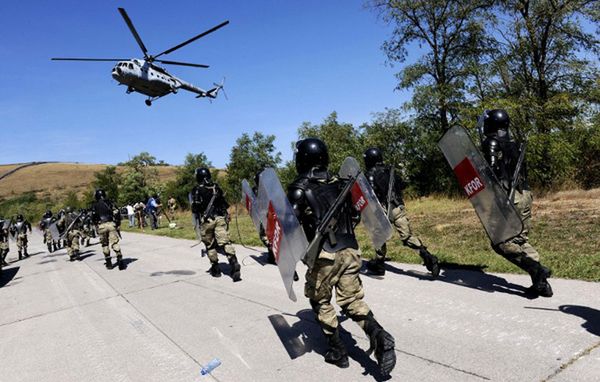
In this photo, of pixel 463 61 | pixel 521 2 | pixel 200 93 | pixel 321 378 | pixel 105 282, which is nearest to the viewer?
pixel 321 378

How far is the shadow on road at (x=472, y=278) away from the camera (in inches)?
202

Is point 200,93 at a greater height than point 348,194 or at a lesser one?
greater

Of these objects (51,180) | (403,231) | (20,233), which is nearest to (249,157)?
(20,233)

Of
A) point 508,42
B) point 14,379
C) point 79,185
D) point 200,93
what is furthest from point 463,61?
point 79,185

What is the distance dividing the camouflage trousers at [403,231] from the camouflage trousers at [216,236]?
280 centimetres

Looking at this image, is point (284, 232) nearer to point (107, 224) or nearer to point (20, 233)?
point (107, 224)

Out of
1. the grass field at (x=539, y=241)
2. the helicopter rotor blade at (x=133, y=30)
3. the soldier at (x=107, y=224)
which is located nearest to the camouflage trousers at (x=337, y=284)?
the grass field at (x=539, y=241)

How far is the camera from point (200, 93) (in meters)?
26.7

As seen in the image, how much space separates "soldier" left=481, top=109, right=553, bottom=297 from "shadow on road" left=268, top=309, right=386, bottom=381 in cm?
211

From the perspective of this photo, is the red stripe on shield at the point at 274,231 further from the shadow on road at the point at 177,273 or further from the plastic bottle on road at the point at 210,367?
the shadow on road at the point at 177,273

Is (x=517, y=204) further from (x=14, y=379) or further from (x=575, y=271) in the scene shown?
(x=14, y=379)

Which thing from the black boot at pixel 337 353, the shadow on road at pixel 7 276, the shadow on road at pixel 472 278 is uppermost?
the black boot at pixel 337 353

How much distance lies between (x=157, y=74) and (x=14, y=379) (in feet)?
65.8

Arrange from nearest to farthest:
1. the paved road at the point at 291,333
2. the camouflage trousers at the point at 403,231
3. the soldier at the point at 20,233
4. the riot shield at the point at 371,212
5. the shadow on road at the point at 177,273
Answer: the paved road at the point at 291,333 → the riot shield at the point at 371,212 → the camouflage trousers at the point at 403,231 → the shadow on road at the point at 177,273 → the soldier at the point at 20,233
